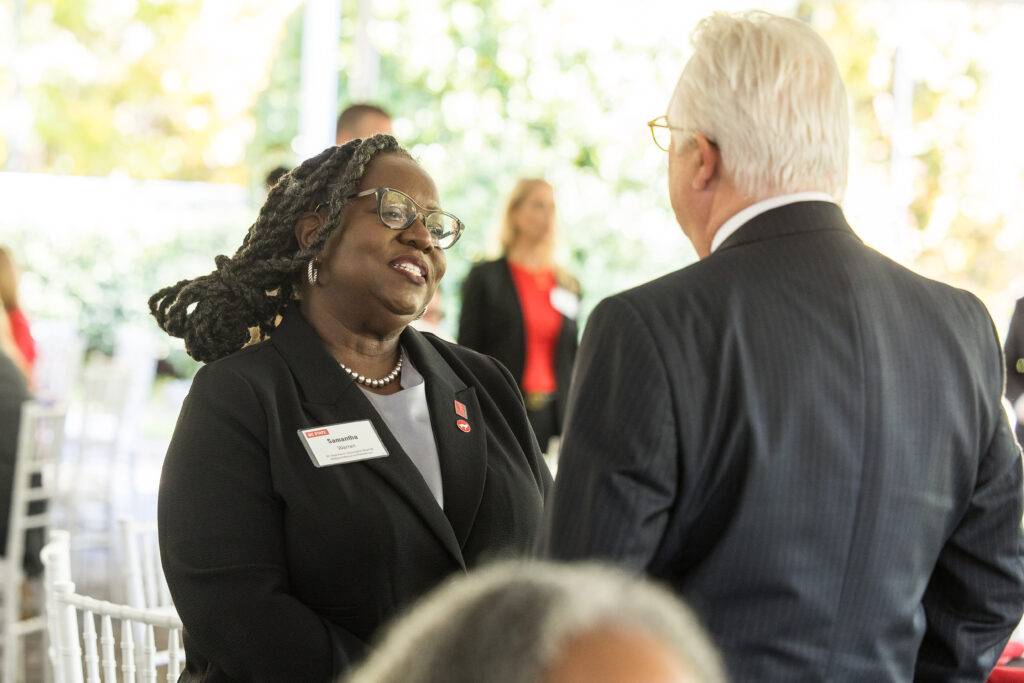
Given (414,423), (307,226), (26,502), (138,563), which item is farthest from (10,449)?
(414,423)

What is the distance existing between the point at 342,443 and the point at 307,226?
437 mm

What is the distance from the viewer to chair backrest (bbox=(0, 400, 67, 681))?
12.7 ft

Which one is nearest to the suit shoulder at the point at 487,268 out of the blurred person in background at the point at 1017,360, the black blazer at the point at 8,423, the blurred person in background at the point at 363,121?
the blurred person in background at the point at 363,121

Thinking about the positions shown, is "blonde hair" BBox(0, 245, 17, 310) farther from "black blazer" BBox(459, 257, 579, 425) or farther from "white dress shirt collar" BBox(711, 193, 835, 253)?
"white dress shirt collar" BBox(711, 193, 835, 253)

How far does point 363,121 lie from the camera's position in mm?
3621

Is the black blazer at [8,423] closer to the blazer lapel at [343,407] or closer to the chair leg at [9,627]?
the chair leg at [9,627]

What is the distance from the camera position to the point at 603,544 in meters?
1.21

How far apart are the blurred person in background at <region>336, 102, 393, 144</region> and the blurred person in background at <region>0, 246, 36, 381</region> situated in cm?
278

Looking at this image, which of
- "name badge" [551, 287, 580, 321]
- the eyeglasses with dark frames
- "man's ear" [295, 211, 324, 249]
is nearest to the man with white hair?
the eyeglasses with dark frames

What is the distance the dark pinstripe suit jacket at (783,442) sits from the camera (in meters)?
1.23

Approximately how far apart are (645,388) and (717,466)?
0.44 feet

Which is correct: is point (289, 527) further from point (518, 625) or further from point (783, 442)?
point (518, 625)

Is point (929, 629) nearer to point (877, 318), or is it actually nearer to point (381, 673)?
point (877, 318)

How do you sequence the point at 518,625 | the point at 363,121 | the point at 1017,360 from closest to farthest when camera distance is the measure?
1. the point at 518,625
2. the point at 363,121
3. the point at 1017,360
